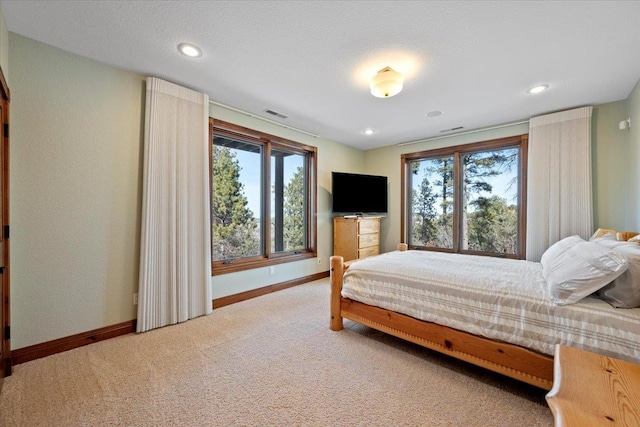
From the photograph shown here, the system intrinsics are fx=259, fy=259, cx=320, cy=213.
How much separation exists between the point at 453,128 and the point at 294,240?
10.4 feet

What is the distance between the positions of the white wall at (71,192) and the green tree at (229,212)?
2.92 feet

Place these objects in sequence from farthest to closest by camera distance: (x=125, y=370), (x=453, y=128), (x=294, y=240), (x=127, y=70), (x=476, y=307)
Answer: (x=294, y=240)
(x=453, y=128)
(x=127, y=70)
(x=125, y=370)
(x=476, y=307)

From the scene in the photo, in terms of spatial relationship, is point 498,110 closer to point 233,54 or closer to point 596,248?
point 596,248

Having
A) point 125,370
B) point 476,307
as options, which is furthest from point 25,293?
point 476,307

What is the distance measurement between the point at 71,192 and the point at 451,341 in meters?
3.35

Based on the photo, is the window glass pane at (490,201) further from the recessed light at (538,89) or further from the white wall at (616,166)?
the recessed light at (538,89)

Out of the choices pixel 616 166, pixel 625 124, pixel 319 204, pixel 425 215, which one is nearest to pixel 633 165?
pixel 616 166

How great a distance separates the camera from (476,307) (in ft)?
6.02

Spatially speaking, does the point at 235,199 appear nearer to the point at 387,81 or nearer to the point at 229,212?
the point at 229,212

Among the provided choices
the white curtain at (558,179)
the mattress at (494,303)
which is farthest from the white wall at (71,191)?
the white curtain at (558,179)

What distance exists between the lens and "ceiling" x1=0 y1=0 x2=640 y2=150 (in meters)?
1.74

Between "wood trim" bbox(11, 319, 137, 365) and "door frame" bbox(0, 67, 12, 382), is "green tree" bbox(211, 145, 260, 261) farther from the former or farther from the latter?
"door frame" bbox(0, 67, 12, 382)

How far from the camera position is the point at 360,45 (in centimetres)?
210

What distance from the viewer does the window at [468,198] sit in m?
3.92
